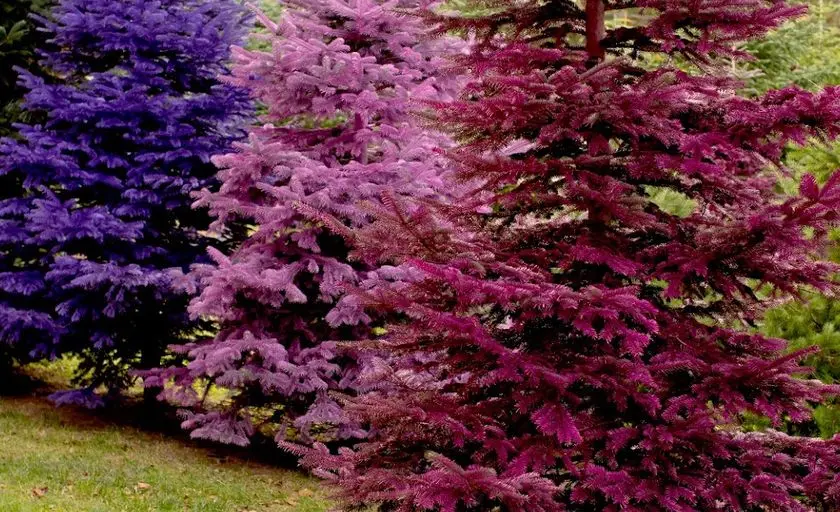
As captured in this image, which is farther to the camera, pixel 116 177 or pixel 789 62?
pixel 789 62

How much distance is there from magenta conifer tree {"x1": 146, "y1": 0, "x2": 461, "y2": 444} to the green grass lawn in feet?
1.67

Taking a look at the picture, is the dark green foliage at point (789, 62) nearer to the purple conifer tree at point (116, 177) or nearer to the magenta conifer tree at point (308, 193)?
the magenta conifer tree at point (308, 193)

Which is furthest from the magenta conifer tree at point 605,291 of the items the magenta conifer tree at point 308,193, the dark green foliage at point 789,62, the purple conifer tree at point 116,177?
the dark green foliage at point 789,62

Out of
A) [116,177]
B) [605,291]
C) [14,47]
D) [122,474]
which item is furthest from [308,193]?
[605,291]

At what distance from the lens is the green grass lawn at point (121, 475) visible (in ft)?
26.4

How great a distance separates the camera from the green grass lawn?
26.4 feet

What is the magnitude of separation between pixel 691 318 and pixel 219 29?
330 inches

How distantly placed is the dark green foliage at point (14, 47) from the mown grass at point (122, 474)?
12.4 feet

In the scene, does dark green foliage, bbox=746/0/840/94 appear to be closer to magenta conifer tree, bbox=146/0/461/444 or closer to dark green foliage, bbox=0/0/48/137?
magenta conifer tree, bbox=146/0/461/444

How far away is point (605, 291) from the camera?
4473 mm

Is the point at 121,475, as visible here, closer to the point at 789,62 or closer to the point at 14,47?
the point at 14,47

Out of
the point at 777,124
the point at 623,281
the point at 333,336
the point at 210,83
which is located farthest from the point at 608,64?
the point at 210,83

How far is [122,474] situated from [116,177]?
3.67 m

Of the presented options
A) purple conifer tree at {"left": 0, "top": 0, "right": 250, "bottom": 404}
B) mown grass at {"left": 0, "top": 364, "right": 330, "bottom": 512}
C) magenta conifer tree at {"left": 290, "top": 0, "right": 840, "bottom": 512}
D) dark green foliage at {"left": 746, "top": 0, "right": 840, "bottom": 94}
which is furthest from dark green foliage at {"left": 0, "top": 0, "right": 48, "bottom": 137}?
dark green foliage at {"left": 746, "top": 0, "right": 840, "bottom": 94}
